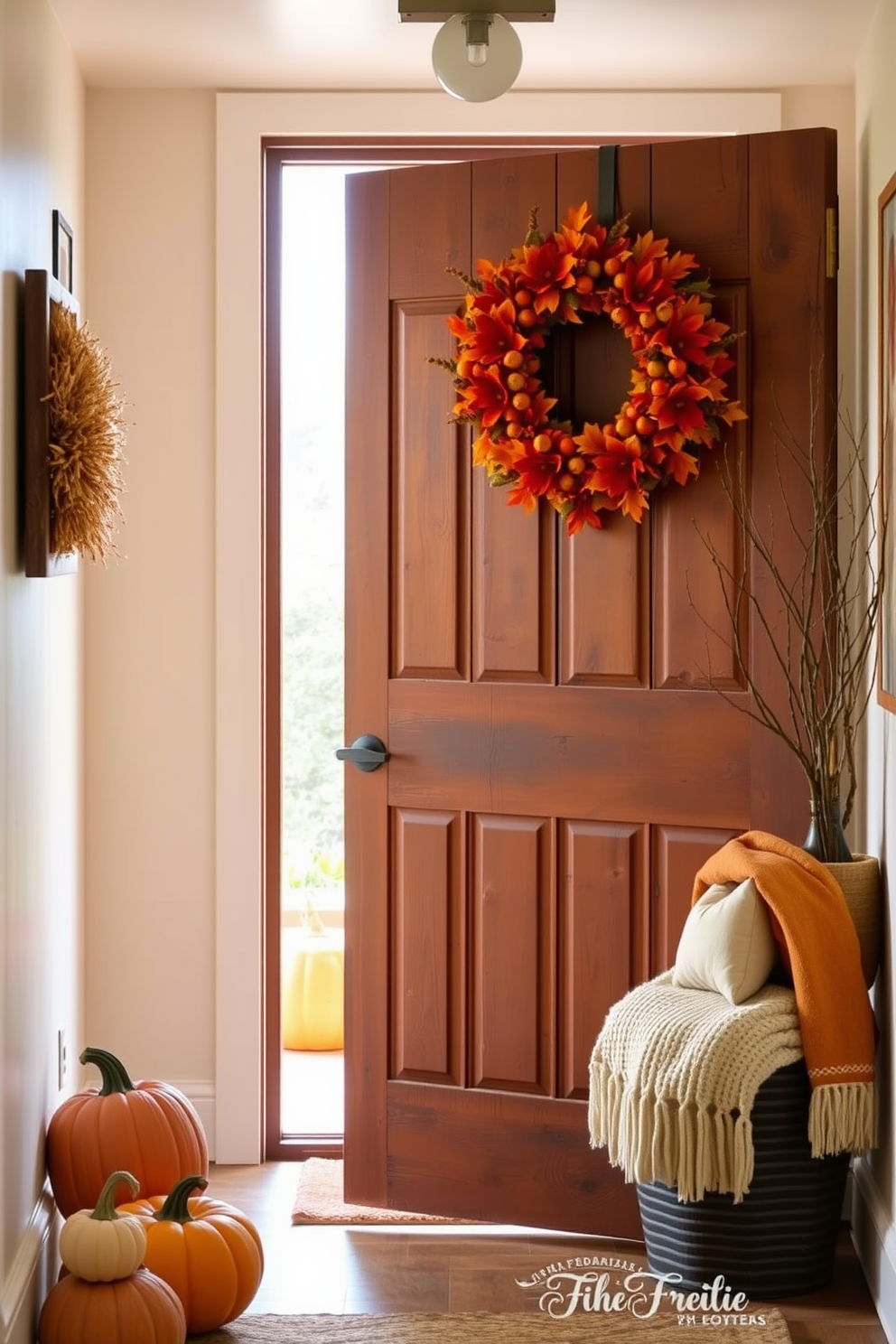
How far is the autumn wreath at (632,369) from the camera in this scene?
280cm

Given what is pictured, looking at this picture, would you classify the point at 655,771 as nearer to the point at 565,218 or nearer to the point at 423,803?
the point at 423,803

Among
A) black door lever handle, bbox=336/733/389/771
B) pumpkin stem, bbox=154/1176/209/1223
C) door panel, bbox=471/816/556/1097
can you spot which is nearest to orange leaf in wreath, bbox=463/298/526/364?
black door lever handle, bbox=336/733/389/771

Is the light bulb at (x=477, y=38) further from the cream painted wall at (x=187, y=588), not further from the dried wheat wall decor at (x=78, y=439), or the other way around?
the dried wheat wall decor at (x=78, y=439)

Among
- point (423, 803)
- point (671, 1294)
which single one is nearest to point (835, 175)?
point (423, 803)

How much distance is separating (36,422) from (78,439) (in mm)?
85

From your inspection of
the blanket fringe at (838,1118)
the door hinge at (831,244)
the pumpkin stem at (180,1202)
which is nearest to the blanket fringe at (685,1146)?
the blanket fringe at (838,1118)

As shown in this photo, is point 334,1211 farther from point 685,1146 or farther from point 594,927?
point 685,1146

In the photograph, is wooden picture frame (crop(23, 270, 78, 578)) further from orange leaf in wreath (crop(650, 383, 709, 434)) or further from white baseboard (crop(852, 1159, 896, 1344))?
white baseboard (crop(852, 1159, 896, 1344))

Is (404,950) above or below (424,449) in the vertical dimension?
below

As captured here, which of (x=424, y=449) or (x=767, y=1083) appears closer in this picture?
(x=767, y=1083)

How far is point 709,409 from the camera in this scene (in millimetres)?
2822

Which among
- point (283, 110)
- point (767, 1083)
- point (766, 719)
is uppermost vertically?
point (283, 110)

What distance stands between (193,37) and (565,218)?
0.88m

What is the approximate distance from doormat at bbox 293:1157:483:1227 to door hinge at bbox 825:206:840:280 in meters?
2.08
